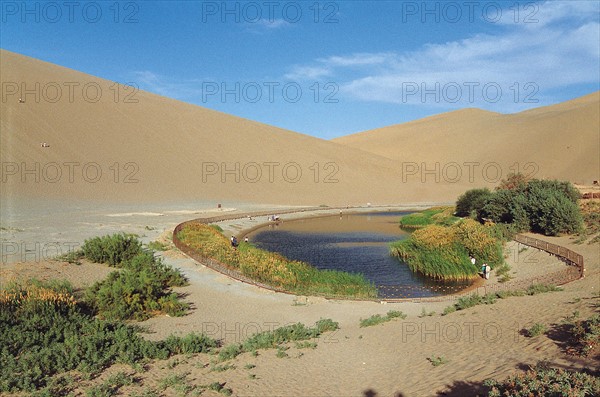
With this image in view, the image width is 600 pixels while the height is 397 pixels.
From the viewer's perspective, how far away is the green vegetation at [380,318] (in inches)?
487

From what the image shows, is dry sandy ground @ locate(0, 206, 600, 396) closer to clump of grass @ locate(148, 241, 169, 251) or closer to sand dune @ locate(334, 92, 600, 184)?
clump of grass @ locate(148, 241, 169, 251)

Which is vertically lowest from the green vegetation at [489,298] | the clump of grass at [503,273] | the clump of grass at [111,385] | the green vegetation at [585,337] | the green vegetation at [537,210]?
the clump of grass at [503,273]

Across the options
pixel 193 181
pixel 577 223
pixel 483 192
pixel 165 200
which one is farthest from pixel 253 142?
pixel 577 223

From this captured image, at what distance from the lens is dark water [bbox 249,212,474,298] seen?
64.8 ft

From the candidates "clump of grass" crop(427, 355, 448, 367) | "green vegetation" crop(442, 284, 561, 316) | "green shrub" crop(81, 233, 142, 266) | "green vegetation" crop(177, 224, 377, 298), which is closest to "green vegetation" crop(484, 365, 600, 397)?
"clump of grass" crop(427, 355, 448, 367)

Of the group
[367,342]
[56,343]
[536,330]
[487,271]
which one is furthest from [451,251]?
[56,343]

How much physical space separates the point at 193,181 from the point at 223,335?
172 ft

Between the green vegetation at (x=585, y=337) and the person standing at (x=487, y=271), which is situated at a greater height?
the green vegetation at (x=585, y=337)

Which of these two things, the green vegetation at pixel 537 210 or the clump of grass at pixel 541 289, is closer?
the clump of grass at pixel 541 289

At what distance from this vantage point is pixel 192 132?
76.0 m

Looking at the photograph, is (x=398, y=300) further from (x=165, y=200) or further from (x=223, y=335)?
(x=165, y=200)

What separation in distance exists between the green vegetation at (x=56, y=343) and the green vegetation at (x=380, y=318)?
13.7 feet

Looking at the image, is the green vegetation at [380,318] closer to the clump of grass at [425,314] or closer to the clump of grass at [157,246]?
the clump of grass at [425,314]

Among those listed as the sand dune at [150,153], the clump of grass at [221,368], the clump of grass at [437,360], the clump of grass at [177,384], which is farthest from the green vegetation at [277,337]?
the sand dune at [150,153]
